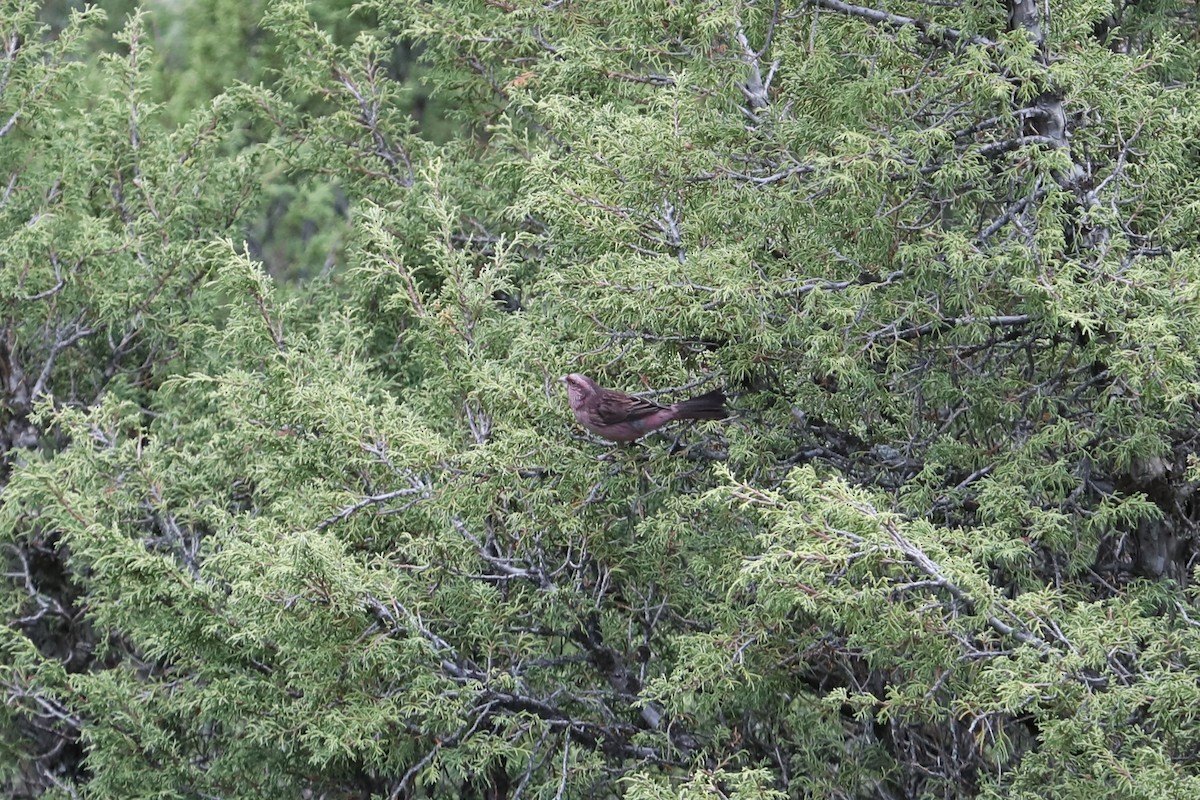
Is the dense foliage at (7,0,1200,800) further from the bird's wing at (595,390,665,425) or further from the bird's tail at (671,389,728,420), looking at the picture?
the bird's wing at (595,390,665,425)

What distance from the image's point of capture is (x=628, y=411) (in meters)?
5.23

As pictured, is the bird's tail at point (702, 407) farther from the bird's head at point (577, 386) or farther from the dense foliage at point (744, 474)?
the bird's head at point (577, 386)

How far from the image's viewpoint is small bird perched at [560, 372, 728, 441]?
5156mm

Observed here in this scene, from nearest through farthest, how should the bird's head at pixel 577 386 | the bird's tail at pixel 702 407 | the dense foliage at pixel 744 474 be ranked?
the dense foliage at pixel 744 474, the bird's tail at pixel 702 407, the bird's head at pixel 577 386

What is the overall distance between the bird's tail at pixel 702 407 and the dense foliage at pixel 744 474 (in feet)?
0.23

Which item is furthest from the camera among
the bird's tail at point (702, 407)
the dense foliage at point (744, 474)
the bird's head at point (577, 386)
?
the bird's head at point (577, 386)

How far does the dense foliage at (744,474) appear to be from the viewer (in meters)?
4.34

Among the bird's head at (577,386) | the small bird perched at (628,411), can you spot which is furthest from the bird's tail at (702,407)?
the bird's head at (577,386)

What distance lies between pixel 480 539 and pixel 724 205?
5.66ft

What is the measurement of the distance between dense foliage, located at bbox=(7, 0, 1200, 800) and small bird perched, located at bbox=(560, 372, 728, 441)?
0.34 ft

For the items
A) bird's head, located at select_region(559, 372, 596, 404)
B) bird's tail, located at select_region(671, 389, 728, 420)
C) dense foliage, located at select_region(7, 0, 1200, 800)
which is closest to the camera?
dense foliage, located at select_region(7, 0, 1200, 800)

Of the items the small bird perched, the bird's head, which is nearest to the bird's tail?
the small bird perched

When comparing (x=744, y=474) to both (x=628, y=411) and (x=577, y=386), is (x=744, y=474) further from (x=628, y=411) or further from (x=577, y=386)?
(x=577, y=386)

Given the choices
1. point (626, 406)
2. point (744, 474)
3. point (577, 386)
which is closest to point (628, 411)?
point (626, 406)
